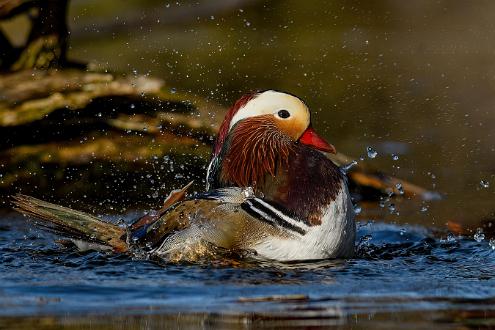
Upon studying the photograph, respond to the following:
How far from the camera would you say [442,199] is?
785 centimetres

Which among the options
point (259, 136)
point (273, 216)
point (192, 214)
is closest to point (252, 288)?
point (273, 216)

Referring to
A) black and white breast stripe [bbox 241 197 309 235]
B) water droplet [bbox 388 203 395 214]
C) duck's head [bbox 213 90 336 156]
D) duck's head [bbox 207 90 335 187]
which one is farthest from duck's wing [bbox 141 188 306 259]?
water droplet [bbox 388 203 395 214]

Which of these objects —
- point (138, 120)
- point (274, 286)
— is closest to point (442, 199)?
point (138, 120)

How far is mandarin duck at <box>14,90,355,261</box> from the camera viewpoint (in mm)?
5477

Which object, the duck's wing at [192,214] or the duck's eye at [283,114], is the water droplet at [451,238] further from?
the duck's wing at [192,214]

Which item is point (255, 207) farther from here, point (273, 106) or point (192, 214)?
point (273, 106)

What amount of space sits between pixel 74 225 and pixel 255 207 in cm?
101

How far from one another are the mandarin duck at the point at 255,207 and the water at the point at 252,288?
0.34 feet

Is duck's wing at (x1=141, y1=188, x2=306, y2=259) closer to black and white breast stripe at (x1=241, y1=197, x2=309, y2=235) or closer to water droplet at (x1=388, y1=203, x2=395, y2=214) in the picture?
black and white breast stripe at (x1=241, y1=197, x2=309, y2=235)

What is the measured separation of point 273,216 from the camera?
18.1ft

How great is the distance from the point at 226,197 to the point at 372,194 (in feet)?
9.17

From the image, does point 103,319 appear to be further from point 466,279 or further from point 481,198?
point 481,198

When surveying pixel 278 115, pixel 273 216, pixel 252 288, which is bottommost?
pixel 252 288

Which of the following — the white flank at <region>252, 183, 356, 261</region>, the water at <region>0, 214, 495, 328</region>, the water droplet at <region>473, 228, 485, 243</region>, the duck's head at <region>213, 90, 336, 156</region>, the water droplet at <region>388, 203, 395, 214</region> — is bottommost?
the water at <region>0, 214, 495, 328</region>
